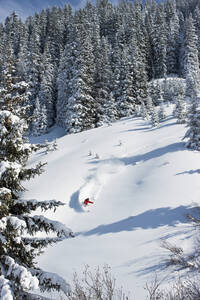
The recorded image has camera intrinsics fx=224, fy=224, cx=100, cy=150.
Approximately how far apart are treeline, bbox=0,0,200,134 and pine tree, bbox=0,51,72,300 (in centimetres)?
1515

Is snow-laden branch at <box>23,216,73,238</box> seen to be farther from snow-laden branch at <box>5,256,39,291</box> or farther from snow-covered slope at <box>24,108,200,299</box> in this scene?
snow-covered slope at <box>24,108,200,299</box>

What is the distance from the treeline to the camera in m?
32.1

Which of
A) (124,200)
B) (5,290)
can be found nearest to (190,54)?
(124,200)

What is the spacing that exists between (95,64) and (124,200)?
107 feet

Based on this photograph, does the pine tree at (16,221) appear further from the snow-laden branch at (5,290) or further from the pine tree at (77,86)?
the pine tree at (77,86)

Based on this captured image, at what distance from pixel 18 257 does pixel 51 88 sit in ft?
134

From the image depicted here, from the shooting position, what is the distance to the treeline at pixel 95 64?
1264 inches

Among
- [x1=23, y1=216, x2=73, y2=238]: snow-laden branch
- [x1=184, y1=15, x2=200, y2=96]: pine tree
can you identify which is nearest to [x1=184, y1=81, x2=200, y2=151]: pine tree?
[x1=23, y1=216, x2=73, y2=238]: snow-laden branch

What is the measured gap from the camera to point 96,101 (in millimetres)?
34938

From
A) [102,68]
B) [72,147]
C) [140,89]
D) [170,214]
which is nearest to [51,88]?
[102,68]

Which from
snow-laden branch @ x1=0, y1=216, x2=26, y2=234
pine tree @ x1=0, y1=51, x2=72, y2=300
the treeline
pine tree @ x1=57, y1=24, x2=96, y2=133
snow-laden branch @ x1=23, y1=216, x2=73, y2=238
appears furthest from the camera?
the treeline

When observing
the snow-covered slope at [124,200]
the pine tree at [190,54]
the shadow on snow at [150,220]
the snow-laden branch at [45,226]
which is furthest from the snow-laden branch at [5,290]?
the pine tree at [190,54]

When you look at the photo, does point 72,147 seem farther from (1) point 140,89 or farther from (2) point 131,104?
(1) point 140,89

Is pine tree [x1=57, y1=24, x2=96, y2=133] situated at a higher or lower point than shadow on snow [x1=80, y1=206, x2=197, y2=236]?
higher
